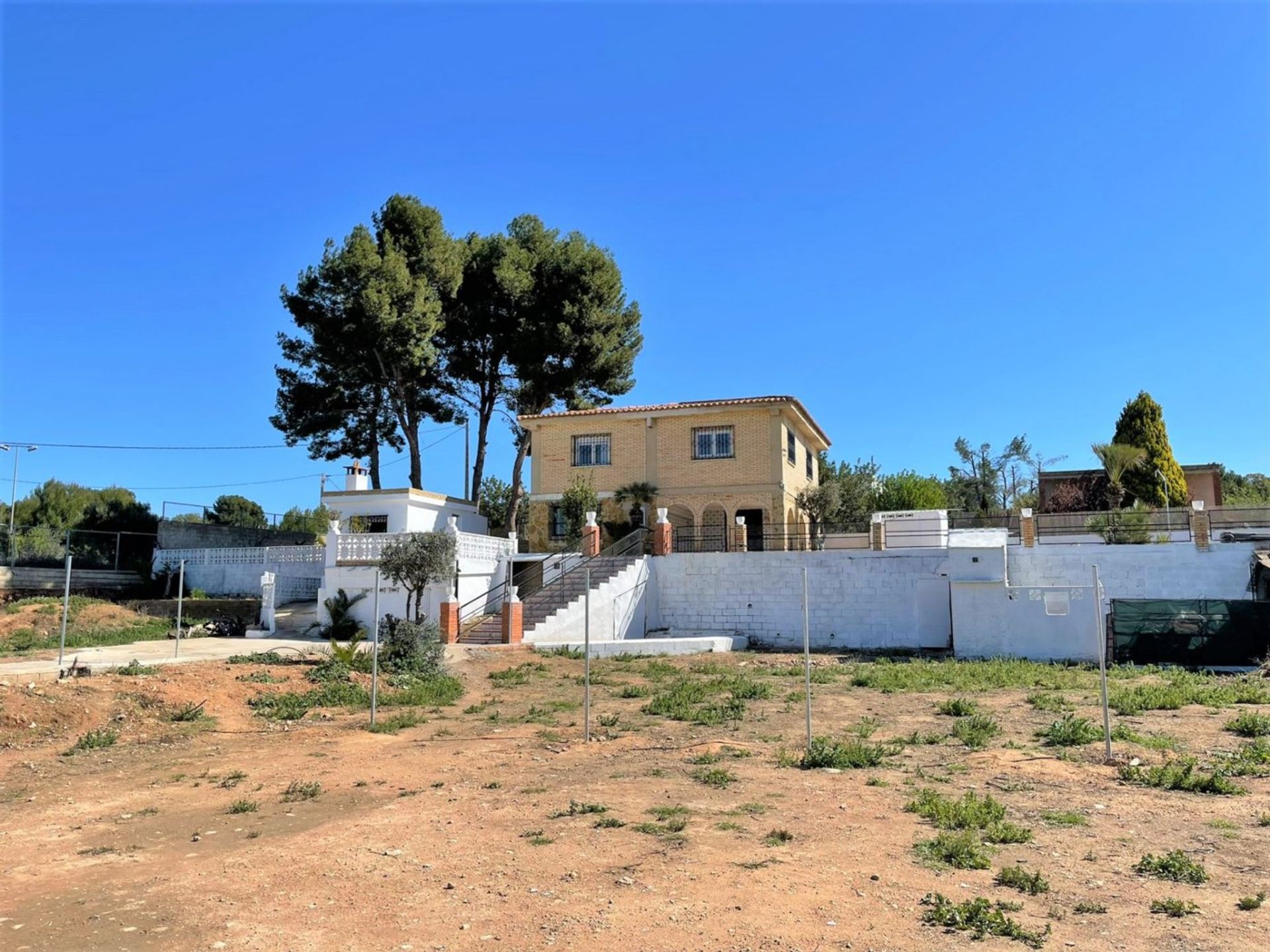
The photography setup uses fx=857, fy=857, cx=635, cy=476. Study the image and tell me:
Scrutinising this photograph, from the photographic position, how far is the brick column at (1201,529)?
22953 millimetres

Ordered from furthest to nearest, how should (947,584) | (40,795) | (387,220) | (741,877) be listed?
1. (387,220)
2. (947,584)
3. (40,795)
4. (741,877)

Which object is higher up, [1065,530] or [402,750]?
[1065,530]

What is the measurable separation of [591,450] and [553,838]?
87.1 feet

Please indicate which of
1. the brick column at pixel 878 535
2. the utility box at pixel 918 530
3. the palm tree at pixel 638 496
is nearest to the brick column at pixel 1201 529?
the utility box at pixel 918 530

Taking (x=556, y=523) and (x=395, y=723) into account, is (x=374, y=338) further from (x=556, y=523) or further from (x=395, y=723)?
(x=395, y=723)

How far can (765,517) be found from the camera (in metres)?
31.3

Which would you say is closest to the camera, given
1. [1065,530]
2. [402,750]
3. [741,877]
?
[741,877]

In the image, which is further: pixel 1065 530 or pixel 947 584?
pixel 1065 530

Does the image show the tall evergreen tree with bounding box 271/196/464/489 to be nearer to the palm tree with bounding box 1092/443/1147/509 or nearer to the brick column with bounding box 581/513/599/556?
the brick column with bounding box 581/513/599/556

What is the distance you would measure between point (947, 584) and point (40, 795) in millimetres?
21458

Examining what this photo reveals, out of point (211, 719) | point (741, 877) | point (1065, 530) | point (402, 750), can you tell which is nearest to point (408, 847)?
point (741, 877)

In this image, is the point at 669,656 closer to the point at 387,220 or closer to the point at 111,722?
the point at 111,722

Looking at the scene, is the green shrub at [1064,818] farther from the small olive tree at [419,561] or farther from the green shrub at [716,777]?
A: the small olive tree at [419,561]

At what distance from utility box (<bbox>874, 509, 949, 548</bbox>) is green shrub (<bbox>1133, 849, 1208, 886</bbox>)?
1877 centimetres
